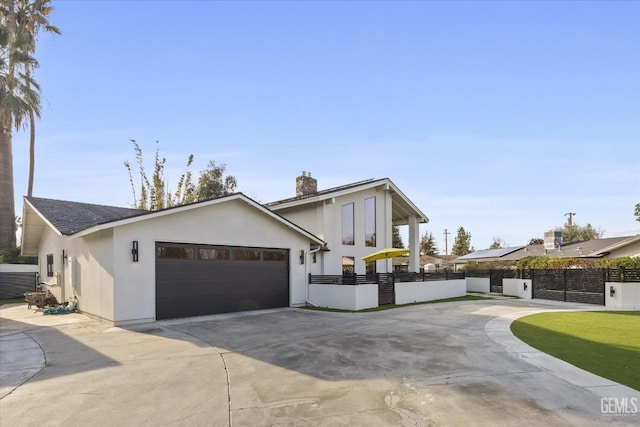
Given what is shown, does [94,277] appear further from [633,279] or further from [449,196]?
[449,196]

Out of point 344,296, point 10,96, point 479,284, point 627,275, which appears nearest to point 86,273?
point 344,296

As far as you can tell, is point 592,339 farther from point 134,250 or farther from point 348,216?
point 134,250

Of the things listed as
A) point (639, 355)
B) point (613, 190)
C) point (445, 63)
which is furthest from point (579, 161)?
point (639, 355)

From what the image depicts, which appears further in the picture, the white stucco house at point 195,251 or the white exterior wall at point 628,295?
the white exterior wall at point 628,295

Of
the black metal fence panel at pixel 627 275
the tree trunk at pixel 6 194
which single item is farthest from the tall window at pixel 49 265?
the black metal fence panel at pixel 627 275

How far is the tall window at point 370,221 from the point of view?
65.6 feet

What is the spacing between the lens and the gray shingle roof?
13180 mm

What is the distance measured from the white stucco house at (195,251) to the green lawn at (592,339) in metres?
8.75

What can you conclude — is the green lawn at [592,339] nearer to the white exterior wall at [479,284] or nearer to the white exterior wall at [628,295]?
the white exterior wall at [628,295]

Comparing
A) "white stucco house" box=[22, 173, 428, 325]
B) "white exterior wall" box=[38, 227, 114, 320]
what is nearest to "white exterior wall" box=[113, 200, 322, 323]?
"white stucco house" box=[22, 173, 428, 325]

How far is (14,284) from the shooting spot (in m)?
19.2

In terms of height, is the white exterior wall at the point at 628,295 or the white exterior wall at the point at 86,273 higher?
the white exterior wall at the point at 86,273

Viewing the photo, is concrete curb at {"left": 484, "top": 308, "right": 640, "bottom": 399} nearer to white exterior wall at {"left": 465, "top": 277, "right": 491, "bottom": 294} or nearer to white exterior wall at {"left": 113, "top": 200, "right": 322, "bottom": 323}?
white exterior wall at {"left": 113, "top": 200, "right": 322, "bottom": 323}

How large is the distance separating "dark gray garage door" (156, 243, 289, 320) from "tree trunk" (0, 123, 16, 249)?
18617 mm
